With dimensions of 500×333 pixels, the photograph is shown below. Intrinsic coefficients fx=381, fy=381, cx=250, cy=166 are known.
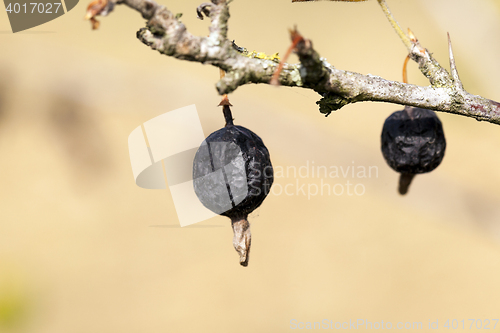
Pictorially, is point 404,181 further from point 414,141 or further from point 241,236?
point 241,236

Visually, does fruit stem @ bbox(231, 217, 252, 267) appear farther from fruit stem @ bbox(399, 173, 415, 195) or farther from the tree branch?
fruit stem @ bbox(399, 173, 415, 195)

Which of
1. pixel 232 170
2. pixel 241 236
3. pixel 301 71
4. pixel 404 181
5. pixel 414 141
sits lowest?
pixel 404 181

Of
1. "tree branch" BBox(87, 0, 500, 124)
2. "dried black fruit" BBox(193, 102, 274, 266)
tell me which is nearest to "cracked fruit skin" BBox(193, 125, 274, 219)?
"dried black fruit" BBox(193, 102, 274, 266)

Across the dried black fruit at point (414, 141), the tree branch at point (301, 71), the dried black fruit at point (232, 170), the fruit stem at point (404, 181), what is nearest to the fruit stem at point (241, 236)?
the dried black fruit at point (232, 170)

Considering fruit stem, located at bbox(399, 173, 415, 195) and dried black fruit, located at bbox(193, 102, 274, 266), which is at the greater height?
dried black fruit, located at bbox(193, 102, 274, 266)


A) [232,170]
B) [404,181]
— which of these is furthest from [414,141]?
[232,170]

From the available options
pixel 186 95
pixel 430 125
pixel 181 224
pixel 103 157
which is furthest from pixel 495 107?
pixel 181 224

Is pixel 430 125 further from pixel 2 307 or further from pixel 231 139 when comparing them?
pixel 2 307
